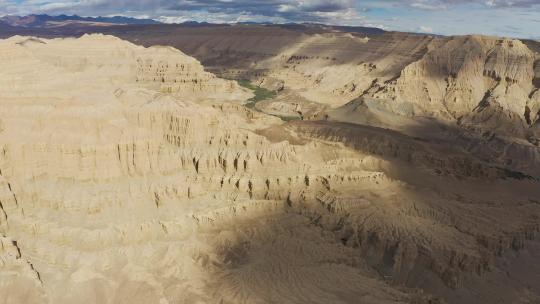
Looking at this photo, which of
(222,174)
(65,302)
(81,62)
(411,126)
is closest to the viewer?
(65,302)

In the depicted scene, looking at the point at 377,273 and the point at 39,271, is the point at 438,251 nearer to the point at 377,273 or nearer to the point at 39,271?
the point at 377,273

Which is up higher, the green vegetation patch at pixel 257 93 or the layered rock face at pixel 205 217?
the layered rock face at pixel 205 217

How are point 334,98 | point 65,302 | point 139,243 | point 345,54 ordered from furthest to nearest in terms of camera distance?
point 345,54, point 334,98, point 139,243, point 65,302

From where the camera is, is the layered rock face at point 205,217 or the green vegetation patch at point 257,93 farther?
the green vegetation patch at point 257,93

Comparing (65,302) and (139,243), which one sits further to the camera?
(139,243)

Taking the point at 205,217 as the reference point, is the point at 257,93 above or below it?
below

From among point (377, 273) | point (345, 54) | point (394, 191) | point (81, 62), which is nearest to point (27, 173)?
point (377, 273)

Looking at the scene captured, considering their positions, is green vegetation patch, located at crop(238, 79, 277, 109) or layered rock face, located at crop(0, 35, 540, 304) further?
green vegetation patch, located at crop(238, 79, 277, 109)

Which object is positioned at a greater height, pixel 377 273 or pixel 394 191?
pixel 394 191
